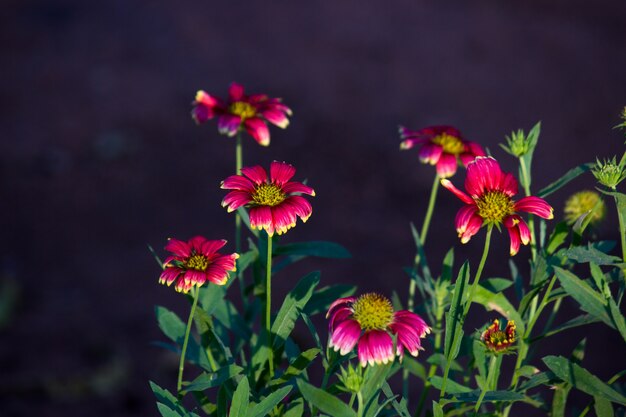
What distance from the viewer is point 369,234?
4.21 metres

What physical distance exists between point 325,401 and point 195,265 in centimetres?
29

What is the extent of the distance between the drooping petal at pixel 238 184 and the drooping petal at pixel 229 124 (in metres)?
0.41

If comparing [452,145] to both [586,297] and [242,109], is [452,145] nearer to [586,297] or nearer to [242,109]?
[242,109]

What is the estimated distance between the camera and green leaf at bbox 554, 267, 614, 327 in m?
1.14

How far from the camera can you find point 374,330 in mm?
1131

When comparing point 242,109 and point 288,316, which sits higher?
point 242,109

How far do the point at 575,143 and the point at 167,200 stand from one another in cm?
239

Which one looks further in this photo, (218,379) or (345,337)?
(218,379)

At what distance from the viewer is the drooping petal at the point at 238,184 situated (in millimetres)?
1229

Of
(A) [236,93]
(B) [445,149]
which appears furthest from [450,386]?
(A) [236,93]

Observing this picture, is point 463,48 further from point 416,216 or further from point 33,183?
point 33,183

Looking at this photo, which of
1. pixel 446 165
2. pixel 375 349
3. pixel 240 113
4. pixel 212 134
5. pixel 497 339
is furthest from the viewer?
pixel 212 134

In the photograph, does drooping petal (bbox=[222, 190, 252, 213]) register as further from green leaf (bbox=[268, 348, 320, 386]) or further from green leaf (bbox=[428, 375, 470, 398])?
green leaf (bbox=[428, 375, 470, 398])

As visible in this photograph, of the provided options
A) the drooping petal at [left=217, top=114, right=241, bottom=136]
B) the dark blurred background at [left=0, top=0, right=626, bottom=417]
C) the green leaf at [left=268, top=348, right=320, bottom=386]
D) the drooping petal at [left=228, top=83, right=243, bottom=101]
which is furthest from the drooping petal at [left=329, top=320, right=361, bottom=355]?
the dark blurred background at [left=0, top=0, right=626, bottom=417]
